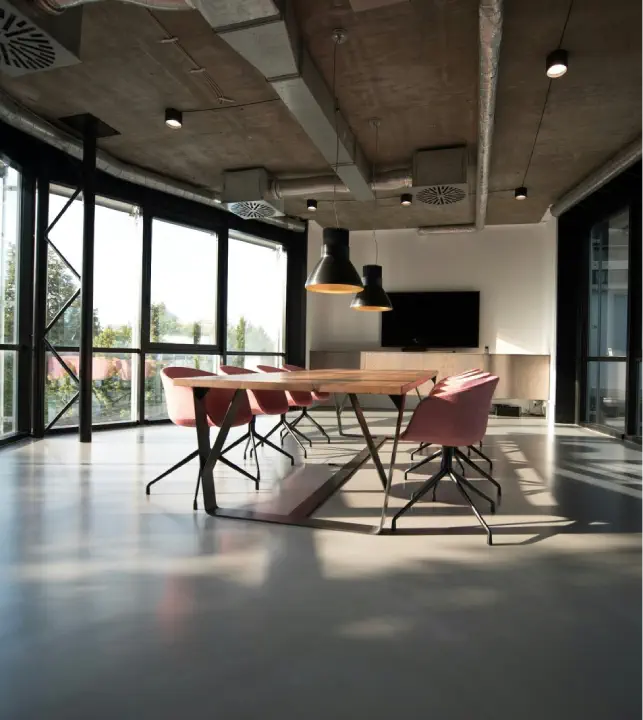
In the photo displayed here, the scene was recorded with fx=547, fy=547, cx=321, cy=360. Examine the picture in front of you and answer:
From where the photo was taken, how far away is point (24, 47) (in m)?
3.26

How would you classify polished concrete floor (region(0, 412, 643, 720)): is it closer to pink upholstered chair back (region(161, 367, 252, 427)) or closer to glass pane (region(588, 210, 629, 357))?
pink upholstered chair back (region(161, 367, 252, 427))

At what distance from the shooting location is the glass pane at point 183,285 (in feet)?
24.4

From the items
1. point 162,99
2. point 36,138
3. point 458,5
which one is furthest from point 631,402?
point 36,138

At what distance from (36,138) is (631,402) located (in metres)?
7.13

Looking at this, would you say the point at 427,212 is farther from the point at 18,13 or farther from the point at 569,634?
the point at 569,634

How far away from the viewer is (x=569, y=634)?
1876 millimetres

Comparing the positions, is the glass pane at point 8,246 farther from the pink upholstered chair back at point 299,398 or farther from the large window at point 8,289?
the pink upholstered chair back at point 299,398

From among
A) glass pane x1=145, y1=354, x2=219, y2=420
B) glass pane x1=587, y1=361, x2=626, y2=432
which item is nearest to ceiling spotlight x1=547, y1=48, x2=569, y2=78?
glass pane x1=587, y1=361, x2=626, y2=432

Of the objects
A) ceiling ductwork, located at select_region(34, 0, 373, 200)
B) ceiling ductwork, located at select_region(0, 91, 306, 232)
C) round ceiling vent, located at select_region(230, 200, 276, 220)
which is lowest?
round ceiling vent, located at select_region(230, 200, 276, 220)

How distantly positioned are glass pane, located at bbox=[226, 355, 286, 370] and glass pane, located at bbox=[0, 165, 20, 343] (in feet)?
10.9

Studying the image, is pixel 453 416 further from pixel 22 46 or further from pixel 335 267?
pixel 22 46

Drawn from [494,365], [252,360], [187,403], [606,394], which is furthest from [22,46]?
[494,365]

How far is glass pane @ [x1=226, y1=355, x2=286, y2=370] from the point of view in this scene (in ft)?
28.0

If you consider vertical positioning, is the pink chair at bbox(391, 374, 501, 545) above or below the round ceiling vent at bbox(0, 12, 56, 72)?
below
